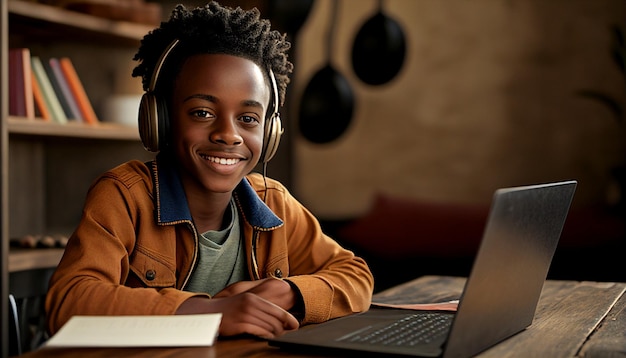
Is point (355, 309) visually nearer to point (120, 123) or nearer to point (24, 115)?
point (24, 115)

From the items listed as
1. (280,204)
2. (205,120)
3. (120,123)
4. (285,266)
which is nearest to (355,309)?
(285,266)

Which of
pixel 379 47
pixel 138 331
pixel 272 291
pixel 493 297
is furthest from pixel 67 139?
pixel 493 297

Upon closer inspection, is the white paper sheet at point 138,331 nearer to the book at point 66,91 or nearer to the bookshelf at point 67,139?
the bookshelf at point 67,139

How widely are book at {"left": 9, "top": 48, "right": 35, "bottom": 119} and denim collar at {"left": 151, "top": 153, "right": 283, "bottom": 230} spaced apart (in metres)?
1.44

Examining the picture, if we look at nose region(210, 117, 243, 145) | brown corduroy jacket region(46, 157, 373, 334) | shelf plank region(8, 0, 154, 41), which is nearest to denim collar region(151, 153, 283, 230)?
brown corduroy jacket region(46, 157, 373, 334)

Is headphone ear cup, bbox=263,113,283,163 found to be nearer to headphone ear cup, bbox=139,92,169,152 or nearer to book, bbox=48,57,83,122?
headphone ear cup, bbox=139,92,169,152

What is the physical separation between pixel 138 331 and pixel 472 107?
3.85 m

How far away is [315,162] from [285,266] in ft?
11.3

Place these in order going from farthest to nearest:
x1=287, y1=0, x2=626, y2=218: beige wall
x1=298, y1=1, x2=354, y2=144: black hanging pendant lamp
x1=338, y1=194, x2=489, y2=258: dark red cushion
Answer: x1=287, y1=0, x2=626, y2=218: beige wall < x1=338, y1=194, x2=489, y2=258: dark red cushion < x1=298, y1=1, x2=354, y2=144: black hanging pendant lamp

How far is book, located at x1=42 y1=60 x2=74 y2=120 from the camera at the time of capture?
284 centimetres

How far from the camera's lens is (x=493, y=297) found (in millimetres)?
985

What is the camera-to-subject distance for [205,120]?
1337 mm

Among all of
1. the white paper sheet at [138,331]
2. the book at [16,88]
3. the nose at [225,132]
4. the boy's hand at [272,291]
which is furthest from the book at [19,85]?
the white paper sheet at [138,331]

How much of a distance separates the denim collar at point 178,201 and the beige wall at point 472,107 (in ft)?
9.82
